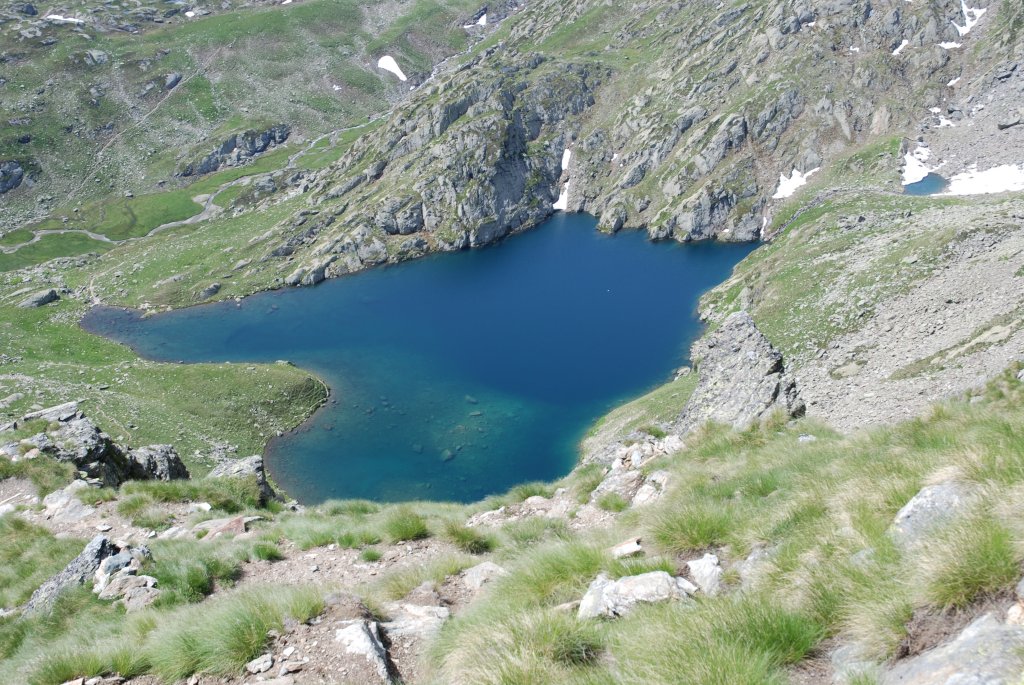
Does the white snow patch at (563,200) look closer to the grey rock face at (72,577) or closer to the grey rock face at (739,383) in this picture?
the grey rock face at (739,383)

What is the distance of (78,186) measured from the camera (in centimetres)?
17650

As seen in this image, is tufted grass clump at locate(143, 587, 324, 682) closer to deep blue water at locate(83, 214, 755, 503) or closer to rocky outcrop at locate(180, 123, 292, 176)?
deep blue water at locate(83, 214, 755, 503)

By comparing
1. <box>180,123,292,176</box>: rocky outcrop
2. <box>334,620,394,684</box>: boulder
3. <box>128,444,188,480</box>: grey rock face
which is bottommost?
<box>128,444,188,480</box>: grey rock face

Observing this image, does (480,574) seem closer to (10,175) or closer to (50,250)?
(50,250)

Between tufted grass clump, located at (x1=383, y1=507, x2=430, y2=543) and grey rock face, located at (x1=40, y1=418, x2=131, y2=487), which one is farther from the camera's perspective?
grey rock face, located at (x1=40, y1=418, x2=131, y2=487)

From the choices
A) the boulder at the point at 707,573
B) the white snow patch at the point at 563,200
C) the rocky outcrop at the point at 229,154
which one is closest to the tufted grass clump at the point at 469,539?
the boulder at the point at 707,573

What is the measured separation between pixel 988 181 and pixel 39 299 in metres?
154

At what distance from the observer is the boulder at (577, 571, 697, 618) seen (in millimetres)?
7047

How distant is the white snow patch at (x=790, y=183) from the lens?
110438mm

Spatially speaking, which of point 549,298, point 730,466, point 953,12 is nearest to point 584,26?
point 953,12

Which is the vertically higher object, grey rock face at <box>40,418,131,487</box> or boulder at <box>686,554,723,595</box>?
boulder at <box>686,554,723,595</box>

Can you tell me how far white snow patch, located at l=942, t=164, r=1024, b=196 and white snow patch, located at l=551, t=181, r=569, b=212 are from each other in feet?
225

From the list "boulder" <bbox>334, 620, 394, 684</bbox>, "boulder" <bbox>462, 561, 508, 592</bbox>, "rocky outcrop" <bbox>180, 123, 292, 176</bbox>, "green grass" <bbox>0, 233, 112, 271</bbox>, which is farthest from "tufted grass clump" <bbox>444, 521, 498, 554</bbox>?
"rocky outcrop" <bbox>180, 123, 292, 176</bbox>

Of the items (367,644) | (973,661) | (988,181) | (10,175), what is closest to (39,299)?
(10,175)
